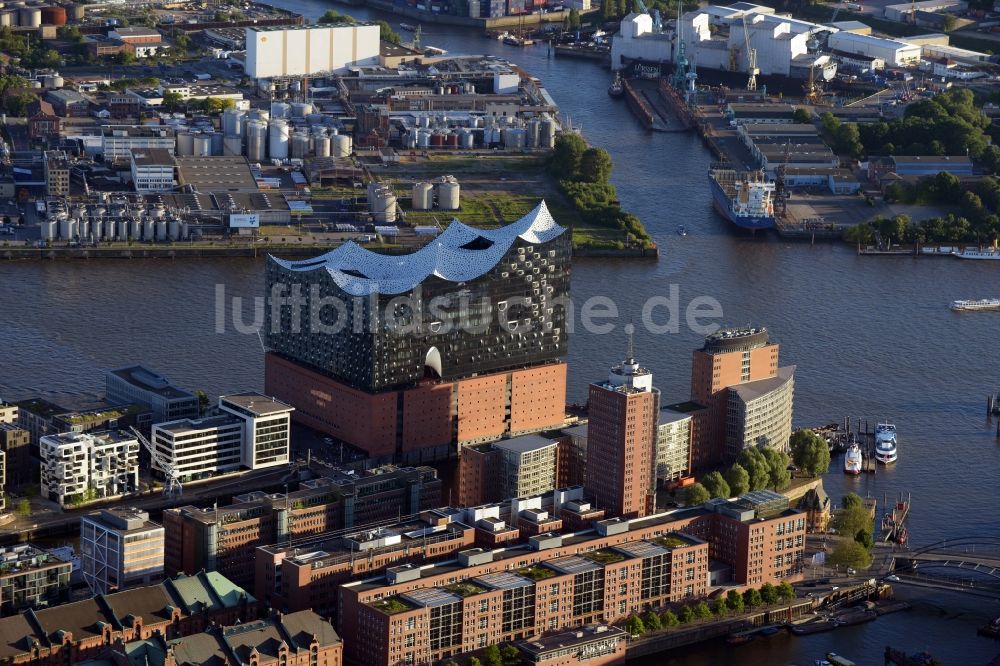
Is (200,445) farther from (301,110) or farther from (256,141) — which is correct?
(301,110)

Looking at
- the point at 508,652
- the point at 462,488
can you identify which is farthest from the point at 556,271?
the point at 508,652

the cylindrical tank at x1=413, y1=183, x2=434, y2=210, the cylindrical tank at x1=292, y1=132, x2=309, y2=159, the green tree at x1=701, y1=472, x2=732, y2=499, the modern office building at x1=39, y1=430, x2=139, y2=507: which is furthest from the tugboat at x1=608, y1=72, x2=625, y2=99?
the modern office building at x1=39, y1=430, x2=139, y2=507

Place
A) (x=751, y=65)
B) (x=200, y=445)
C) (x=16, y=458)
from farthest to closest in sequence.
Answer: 1. (x=751, y=65)
2. (x=200, y=445)
3. (x=16, y=458)

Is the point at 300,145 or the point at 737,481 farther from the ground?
the point at 300,145

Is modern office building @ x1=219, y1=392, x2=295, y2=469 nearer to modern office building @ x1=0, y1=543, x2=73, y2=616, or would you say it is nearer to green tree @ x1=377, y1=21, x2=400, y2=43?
modern office building @ x1=0, y1=543, x2=73, y2=616

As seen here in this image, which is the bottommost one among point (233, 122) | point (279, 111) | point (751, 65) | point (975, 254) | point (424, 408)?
point (424, 408)

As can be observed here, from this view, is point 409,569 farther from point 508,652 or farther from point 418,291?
point 418,291

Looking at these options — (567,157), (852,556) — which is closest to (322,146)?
(567,157)
